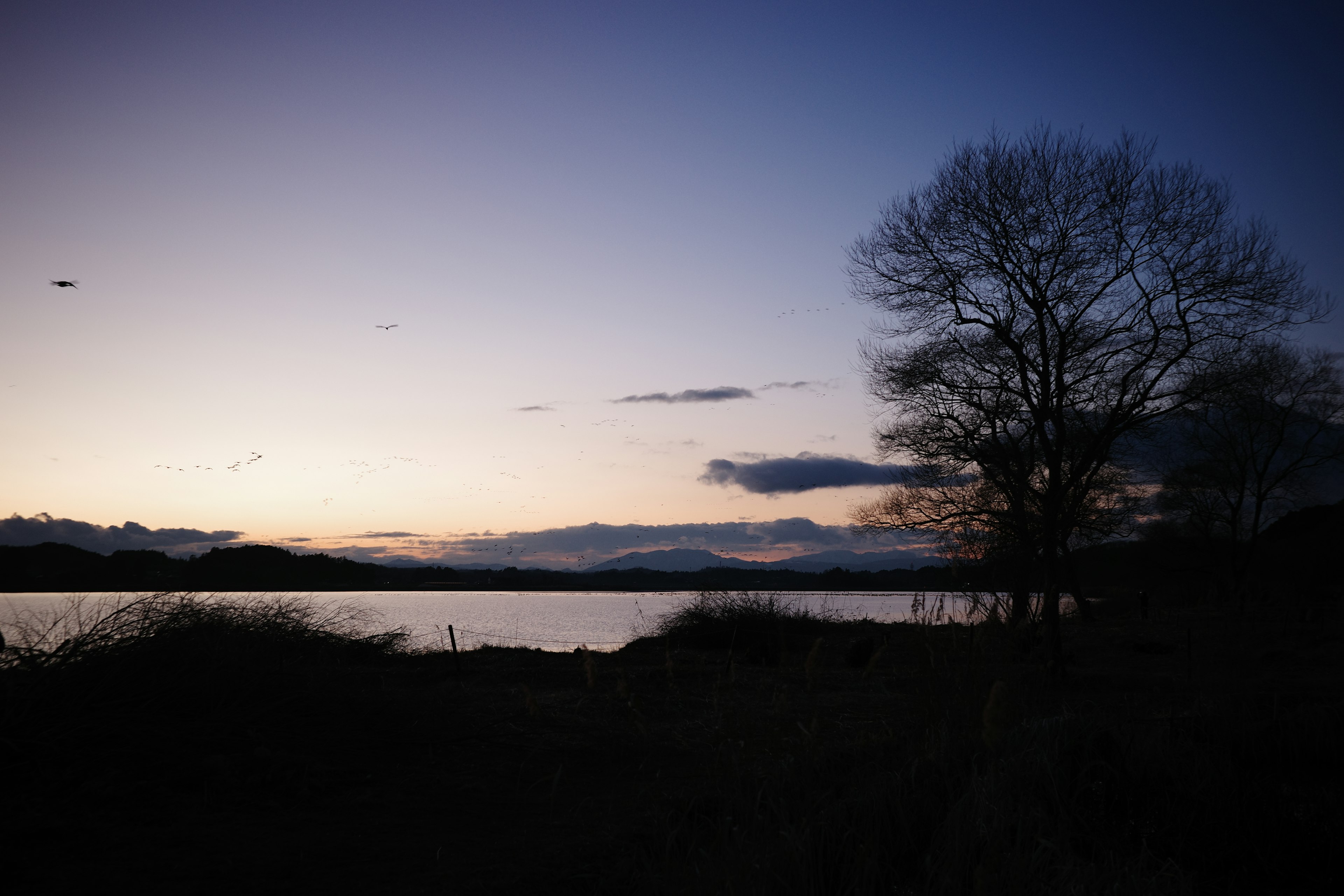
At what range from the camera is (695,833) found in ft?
15.1

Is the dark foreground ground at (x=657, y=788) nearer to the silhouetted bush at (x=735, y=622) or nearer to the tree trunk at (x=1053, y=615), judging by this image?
the tree trunk at (x=1053, y=615)

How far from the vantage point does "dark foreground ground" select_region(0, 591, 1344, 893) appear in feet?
13.5

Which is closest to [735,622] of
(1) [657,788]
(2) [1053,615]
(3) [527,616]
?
(2) [1053,615]

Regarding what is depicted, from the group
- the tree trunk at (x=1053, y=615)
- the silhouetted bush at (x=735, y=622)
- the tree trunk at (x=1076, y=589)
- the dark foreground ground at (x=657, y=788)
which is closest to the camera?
the dark foreground ground at (x=657, y=788)

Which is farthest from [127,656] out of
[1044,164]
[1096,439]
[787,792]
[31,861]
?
[1044,164]

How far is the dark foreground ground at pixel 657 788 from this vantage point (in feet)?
13.5

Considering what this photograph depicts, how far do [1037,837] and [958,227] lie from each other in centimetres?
1238

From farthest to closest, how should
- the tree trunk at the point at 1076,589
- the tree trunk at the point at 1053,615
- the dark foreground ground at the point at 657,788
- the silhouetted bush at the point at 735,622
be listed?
1. the tree trunk at the point at 1076,589
2. the silhouetted bush at the point at 735,622
3. the tree trunk at the point at 1053,615
4. the dark foreground ground at the point at 657,788

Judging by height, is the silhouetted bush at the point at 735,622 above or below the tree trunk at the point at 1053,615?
below

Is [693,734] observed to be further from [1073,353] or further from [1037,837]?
[1073,353]

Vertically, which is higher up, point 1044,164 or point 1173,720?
point 1044,164

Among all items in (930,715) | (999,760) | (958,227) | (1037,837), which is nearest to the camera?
(1037,837)

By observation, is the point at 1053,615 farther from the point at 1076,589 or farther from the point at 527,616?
the point at 527,616

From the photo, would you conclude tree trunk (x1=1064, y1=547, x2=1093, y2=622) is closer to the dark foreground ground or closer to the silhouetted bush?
the silhouetted bush
